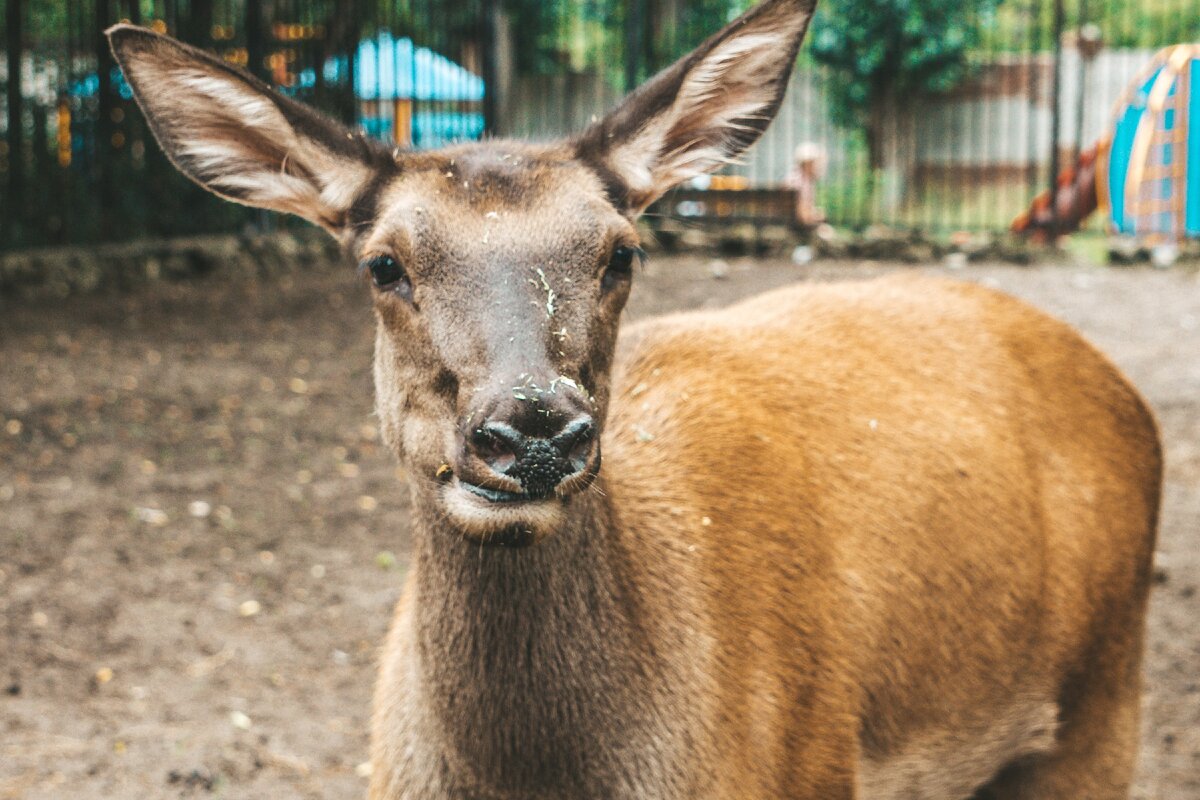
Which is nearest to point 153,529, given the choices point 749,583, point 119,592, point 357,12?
point 119,592

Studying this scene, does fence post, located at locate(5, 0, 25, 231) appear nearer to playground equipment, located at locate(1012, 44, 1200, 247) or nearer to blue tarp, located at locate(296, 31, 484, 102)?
blue tarp, located at locate(296, 31, 484, 102)

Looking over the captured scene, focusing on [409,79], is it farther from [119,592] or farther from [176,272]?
[119,592]

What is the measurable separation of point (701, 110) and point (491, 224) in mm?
743

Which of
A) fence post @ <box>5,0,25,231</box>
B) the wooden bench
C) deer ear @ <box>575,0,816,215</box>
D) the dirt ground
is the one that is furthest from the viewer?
the wooden bench

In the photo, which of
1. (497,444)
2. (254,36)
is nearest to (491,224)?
(497,444)

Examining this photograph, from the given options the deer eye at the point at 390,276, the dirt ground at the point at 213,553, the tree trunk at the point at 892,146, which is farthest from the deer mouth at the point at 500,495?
the tree trunk at the point at 892,146

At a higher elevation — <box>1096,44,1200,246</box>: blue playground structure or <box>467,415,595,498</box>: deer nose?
<box>1096,44,1200,246</box>: blue playground structure

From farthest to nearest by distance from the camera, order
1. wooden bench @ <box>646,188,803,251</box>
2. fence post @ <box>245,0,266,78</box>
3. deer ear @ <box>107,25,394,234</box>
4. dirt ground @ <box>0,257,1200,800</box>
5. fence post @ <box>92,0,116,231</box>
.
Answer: wooden bench @ <box>646,188,803,251</box> → fence post @ <box>245,0,266,78</box> → fence post @ <box>92,0,116,231</box> → dirt ground @ <box>0,257,1200,800</box> → deer ear @ <box>107,25,394,234</box>

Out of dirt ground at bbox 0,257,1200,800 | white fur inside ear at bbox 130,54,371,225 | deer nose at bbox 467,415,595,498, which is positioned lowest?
dirt ground at bbox 0,257,1200,800

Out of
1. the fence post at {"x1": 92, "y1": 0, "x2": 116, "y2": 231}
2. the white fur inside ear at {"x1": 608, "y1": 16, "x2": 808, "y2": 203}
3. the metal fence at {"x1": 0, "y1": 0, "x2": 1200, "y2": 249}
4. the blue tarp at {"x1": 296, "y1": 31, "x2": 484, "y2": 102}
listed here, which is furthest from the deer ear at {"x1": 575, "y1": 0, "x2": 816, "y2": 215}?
the blue tarp at {"x1": 296, "y1": 31, "x2": 484, "y2": 102}

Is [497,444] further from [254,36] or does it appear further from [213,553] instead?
[254,36]

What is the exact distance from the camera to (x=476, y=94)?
1653cm

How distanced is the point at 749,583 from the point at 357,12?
12653mm

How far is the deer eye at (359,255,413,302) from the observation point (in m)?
2.77
